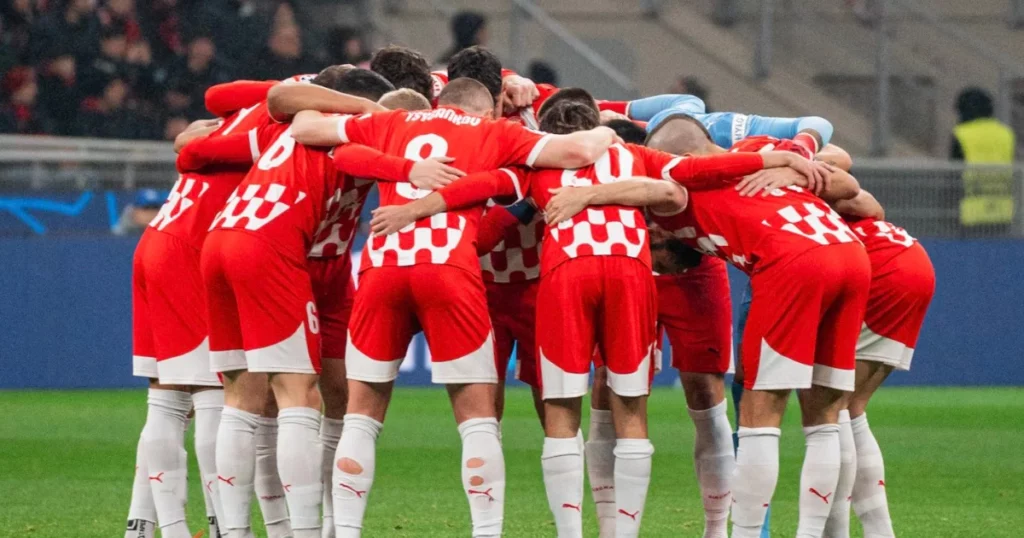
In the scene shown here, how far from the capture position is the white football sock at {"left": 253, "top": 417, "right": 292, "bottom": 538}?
21.2 feet

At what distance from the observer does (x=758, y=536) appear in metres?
6.02

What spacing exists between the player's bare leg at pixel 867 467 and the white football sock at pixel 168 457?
2.81 metres

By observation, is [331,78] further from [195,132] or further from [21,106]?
[21,106]

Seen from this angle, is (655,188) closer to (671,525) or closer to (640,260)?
(640,260)

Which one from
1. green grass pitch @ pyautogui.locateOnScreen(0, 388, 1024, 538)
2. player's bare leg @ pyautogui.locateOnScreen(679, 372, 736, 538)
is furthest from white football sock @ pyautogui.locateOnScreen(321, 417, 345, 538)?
player's bare leg @ pyautogui.locateOnScreen(679, 372, 736, 538)

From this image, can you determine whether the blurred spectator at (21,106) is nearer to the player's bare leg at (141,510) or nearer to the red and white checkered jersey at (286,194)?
the player's bare leg at (141,510)

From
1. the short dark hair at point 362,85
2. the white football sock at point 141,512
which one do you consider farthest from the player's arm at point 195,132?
the white football sock at point 141,512

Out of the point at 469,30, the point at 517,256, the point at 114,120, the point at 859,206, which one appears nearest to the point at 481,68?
the point at 517,256

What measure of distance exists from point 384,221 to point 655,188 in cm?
106

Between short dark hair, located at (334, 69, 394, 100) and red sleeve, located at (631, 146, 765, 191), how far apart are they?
132cm

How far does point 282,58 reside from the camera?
17422mm

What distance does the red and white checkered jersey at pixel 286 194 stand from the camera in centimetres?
620

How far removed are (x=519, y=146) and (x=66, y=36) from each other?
1215 cm

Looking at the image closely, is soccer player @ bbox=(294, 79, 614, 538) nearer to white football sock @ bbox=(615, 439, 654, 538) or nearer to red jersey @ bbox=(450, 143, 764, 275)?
red jersey @ bbox=(450, 143, 764, 275)
